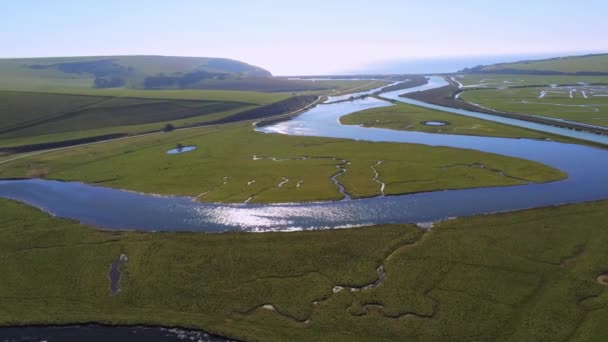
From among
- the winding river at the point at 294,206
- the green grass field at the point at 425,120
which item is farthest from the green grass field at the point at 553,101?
the winding river at the point at 294,206

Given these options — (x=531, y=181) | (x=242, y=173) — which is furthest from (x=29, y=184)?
(x=531, y=181)

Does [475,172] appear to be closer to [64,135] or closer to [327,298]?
[327,298]

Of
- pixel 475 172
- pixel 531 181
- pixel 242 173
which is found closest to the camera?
pixel 531 181

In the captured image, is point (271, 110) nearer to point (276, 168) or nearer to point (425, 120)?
point (425, 120)

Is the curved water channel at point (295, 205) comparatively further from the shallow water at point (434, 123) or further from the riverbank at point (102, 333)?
the shallow water at point (434, 123)

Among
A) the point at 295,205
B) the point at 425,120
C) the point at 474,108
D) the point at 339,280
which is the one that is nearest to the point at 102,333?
the point at 339,280

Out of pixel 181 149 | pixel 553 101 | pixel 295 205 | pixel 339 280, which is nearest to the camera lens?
pixel 339 280
